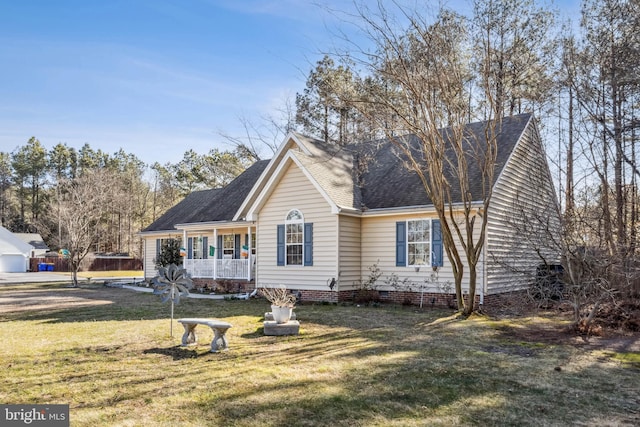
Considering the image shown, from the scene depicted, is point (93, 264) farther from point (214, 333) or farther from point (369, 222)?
point (214, 333)

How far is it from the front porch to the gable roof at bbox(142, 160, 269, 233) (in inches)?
73.3

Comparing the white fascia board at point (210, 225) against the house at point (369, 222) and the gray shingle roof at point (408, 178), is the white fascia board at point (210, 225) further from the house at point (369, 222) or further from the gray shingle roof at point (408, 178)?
the gray shingle roof at point (408, 178)

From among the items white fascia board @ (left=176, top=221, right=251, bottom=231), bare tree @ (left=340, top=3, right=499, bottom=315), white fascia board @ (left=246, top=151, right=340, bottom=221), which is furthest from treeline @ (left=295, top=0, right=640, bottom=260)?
white fascia board @ (left=176, top=221, right=251, bottom=231)

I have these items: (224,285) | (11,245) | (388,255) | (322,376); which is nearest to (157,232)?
(224,285)

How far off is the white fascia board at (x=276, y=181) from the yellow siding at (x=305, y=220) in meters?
0.20

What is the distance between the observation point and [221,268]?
68.1ft

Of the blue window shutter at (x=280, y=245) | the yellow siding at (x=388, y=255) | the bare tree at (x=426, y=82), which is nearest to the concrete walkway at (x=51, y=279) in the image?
the blue window shutter at (x=280, y=245)

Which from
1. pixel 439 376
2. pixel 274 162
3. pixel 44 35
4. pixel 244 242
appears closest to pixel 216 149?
pixel 244 242

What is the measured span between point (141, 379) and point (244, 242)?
49.5ft

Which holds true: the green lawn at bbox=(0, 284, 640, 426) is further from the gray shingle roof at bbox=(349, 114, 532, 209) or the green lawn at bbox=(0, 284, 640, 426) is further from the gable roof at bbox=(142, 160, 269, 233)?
the gable roof at bbox=(142, 160, 269, 233)

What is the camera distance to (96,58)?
15.0 meters

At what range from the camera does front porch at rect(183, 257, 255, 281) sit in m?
19.8

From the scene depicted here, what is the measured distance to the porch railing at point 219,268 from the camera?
19.9 m

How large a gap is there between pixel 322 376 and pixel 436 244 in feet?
30.4
